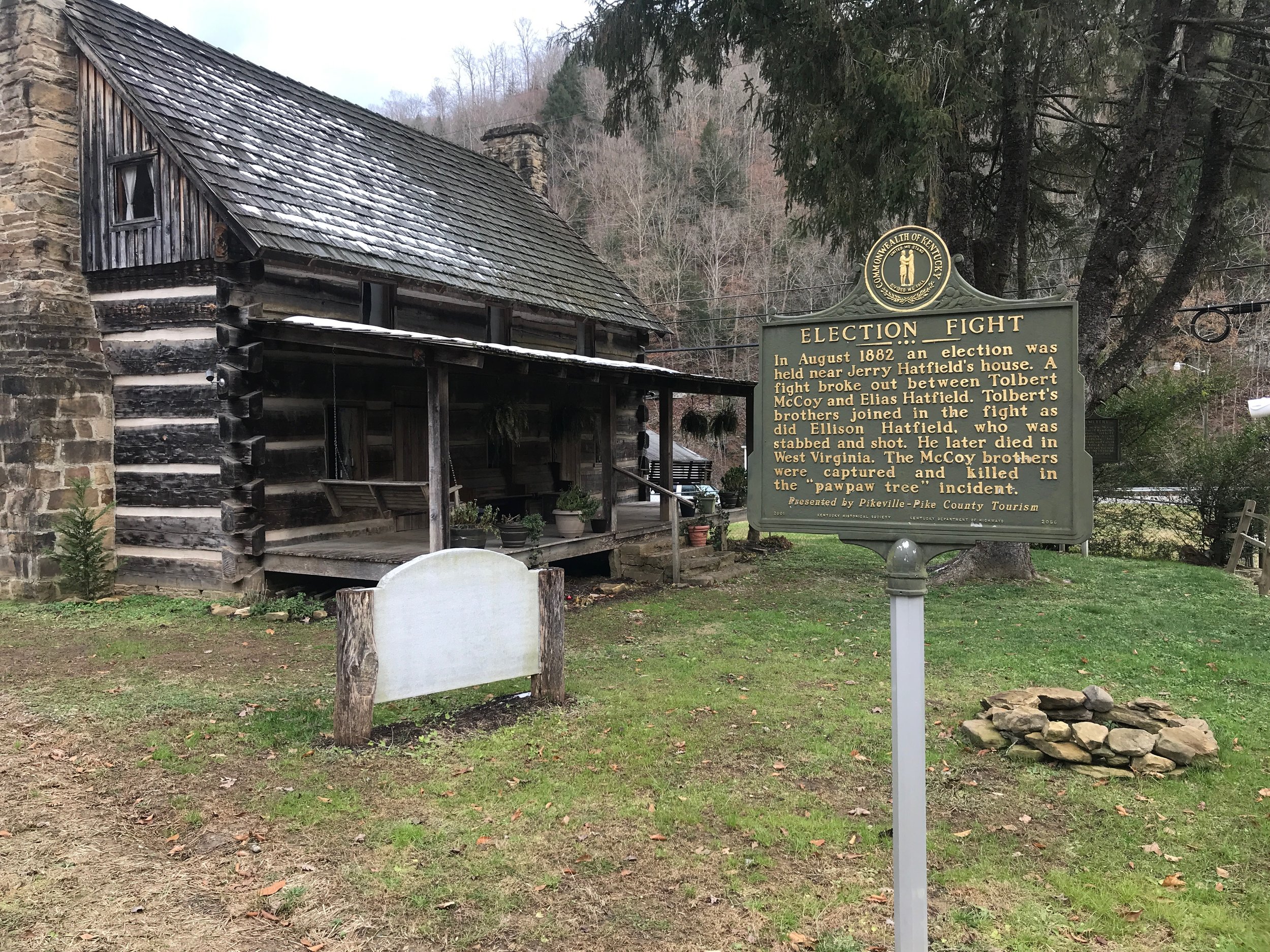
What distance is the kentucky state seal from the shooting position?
150 inches

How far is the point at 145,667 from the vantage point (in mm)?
7742

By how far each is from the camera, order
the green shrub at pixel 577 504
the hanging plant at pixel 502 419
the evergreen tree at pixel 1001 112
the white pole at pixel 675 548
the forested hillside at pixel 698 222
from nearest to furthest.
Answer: the evergreen tree at pixel 1001 112 → the green shrub at pixel 577 504 → the white pole at pixel 675 548 → the hanging plant at pixel 502 419 → the forested hillside at pixel 698 222

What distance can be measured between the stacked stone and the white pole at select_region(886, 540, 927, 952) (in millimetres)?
2357

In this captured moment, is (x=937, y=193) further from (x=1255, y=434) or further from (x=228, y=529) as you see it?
(x=1255, y=434)

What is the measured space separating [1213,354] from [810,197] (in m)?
28.4

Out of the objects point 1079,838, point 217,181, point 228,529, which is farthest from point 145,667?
point 1079,838

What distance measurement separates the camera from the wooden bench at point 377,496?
10391mm

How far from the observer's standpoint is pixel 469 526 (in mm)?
10766

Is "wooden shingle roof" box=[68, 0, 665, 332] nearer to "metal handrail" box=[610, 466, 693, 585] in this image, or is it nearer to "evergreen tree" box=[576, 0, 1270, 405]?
"evergreen tree" box=[576, 0, 1270, 405]

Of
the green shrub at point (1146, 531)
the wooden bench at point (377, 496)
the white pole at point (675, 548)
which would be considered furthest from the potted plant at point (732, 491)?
the green shrub at point (1146, 531)

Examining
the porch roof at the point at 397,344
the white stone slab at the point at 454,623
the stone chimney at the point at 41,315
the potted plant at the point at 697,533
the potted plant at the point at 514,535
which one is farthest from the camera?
the potted plant at the point at 697,533

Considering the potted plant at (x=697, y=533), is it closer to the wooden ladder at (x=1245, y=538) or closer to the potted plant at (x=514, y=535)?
the potted plant at (x=514, y=535)

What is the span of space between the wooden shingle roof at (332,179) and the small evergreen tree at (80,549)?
396 centimetres

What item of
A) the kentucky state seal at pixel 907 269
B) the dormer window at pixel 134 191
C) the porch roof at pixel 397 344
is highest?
the dormer window at pixel 134 191
